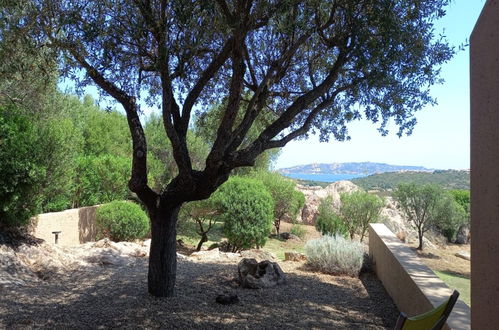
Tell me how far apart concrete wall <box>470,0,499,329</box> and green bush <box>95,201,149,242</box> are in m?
10.7

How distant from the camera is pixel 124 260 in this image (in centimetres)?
961

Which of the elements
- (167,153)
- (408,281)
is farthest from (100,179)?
(408,281)

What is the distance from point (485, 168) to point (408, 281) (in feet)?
11.6

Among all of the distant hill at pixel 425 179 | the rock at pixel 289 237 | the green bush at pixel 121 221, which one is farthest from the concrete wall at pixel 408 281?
the distant hill at pixel 425 179

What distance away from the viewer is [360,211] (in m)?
17.9

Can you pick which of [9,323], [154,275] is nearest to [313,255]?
[154,275]

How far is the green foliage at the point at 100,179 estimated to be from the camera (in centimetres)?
1498

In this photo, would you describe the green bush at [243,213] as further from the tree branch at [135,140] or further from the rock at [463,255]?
the rock at [463,255]

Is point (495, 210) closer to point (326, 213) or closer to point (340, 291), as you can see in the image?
point (340, 291)

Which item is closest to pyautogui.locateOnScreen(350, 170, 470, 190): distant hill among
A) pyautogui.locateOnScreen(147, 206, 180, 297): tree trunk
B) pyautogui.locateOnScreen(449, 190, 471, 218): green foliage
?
pyautogui.locateOnScreen(449, 190, 471, 218): green foliage

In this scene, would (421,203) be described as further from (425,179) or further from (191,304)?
(191,304)

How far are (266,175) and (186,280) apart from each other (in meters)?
14.4

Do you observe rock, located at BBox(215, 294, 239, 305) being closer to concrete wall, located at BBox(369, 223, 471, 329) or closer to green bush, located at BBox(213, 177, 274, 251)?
concrete wall, located at BBox(369, 223, 471, 329)

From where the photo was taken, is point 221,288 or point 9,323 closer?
point 9,323
